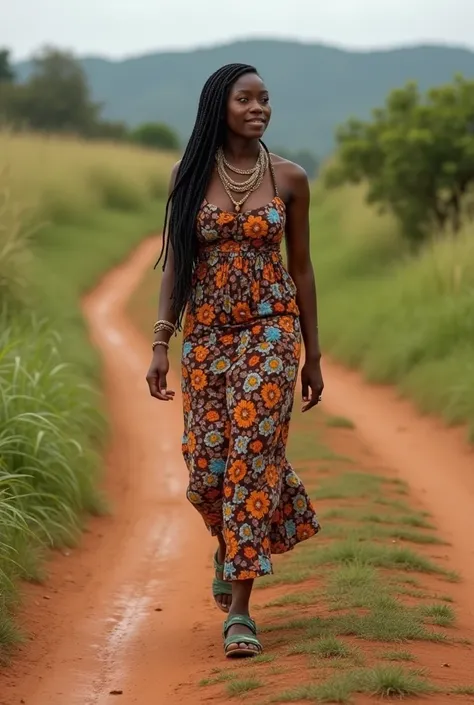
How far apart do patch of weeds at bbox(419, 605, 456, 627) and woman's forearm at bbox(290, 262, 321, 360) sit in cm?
108

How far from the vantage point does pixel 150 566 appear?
22.3ft

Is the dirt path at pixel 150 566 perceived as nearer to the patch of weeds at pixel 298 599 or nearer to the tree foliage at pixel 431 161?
the patch of weeds at pixel 298 599

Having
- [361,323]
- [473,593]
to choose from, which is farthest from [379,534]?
[361,323]

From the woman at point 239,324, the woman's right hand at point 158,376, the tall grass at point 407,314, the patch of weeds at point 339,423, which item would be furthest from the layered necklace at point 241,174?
the patch of weeds at point 339,423

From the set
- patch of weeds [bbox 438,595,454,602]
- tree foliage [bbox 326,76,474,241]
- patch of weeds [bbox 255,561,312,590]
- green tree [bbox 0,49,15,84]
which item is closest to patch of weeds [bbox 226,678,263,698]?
patch of weeds [bbox 438,595,454,602]

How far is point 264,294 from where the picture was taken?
4.85 m

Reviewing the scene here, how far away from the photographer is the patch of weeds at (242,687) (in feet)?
13.9

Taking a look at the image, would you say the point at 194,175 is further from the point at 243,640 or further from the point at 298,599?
the point at 298,599

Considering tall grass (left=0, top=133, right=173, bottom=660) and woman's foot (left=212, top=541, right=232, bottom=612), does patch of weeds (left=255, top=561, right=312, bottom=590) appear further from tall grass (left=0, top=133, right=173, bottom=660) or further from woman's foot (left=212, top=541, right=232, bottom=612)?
tall grass (left=0, top=133, right=173, bottom=660)

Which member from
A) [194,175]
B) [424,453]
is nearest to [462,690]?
[194,175]

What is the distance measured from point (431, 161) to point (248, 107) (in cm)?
1144

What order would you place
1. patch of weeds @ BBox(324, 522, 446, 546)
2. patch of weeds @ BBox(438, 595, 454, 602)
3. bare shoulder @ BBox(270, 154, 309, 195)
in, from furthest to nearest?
patch of weeds @ BBox(324, 522, 446, 546), patch of weeds @ BBox(438, 595, 454, 602), bare shoulder @ BBox(270, 154, 309, 195)

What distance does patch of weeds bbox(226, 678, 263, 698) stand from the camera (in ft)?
13.9

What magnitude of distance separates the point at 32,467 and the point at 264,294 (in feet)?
8.20
